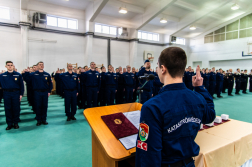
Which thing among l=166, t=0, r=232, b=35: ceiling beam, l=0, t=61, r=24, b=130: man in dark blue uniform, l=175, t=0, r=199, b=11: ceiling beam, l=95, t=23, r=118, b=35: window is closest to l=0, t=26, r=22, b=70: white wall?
l=95, t=23, r=118, b=35: window

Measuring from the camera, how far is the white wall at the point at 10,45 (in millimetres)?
8430

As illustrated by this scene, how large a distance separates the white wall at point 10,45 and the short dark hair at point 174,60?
10468mm

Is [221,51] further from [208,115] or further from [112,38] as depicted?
[208,115]

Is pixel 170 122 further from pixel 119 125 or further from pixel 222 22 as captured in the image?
pixel 222 22

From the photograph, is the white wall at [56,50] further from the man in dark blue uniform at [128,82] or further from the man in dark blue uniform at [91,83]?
the man in dark blue uniform at [91,83]

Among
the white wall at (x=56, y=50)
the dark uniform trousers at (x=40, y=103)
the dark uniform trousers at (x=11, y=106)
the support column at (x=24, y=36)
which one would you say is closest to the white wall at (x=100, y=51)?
the white wall at (x=56, y=50)

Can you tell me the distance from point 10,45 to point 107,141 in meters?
10.4

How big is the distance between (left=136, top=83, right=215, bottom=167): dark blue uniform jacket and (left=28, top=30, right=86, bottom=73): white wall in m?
10.3

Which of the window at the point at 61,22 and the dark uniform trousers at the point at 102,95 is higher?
the window at the point at 61,22

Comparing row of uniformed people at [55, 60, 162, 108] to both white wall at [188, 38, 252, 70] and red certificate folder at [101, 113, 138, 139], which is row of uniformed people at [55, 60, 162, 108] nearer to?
red certificate folder at [101, 113, 138, 139]

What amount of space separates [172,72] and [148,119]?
33 centimetres

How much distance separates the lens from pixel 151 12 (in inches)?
390

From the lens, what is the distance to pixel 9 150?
2.83m

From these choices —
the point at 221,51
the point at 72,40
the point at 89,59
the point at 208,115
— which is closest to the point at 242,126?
the point at 208,115
